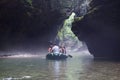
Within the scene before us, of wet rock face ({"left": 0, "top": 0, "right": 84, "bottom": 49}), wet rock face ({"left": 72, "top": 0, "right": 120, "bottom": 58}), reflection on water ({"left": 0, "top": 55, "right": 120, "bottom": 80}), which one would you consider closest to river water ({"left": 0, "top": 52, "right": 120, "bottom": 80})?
reflection on water ({"left": 0, "top": 55, "right": 120, "bottom": 80})

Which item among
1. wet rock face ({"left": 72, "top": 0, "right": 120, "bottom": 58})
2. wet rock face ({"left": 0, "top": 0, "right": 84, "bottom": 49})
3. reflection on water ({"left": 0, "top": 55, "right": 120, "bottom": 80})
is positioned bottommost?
reflection on water ({"left": 0, "top": 55, "right": 120, "bottom": 80})

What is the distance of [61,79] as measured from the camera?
14.6m

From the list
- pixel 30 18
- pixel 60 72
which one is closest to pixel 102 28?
pixel 30 18

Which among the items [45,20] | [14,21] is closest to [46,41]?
[45,20]

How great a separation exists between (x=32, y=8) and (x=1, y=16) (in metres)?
4.50

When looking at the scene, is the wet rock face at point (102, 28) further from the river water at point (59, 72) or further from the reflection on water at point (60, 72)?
the reflection on water at point (60, 72)

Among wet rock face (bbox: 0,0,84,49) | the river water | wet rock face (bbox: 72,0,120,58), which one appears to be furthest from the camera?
wet rock face (bbox: 0,0,84,49)

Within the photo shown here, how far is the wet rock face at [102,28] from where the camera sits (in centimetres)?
3222

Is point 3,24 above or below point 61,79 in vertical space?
above

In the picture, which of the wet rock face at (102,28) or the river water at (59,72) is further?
the wet rock face at (102,28)

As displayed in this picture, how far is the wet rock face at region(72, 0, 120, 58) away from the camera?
32.2 metres

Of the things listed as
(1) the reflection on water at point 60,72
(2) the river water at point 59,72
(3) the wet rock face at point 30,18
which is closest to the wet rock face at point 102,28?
(3) the wet rock face at point 30,18

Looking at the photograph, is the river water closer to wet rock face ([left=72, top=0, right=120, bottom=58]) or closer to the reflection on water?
the reflection on water

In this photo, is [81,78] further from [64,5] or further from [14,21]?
[64,5]
